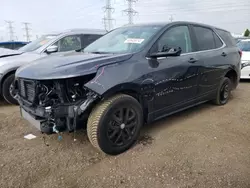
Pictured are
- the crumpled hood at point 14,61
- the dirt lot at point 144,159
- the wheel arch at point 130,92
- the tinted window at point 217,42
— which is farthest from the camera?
the crumpled hood at point 14,61

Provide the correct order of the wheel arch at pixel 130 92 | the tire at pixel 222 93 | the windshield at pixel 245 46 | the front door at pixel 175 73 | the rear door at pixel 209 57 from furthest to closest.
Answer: the windshield at pixel 245 46, the tire at pixel 222 93, the rear door at pixel 209 57, the front door at pixel 175 73, the wheel arch at pixel 130 92

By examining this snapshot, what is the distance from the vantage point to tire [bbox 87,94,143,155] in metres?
2.73

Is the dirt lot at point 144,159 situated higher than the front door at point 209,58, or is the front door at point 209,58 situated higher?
the front door at point 209,58

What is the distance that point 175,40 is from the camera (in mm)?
3707

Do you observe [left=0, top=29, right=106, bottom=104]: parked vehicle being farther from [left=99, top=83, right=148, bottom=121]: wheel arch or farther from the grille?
[left=99, top=83, right=148, bottom=121]: wheel arch

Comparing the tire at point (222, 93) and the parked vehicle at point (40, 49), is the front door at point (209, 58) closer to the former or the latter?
the tire at point (222, 93)

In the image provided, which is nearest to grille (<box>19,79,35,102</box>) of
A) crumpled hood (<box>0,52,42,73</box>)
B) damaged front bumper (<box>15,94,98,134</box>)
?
damaged front bumper (<box>15,94,98,134</box>)

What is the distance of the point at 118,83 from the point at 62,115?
74 cm

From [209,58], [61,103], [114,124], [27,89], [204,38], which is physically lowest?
[114,124]

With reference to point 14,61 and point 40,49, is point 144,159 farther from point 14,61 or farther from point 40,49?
point 40,49

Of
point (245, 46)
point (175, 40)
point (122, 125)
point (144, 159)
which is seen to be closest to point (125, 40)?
point (175, 40)

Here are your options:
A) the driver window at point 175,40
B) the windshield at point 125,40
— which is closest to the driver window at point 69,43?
the windshield at point 125,40

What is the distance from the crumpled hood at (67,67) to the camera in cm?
264

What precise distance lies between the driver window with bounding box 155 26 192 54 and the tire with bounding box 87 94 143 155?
3.11ft
